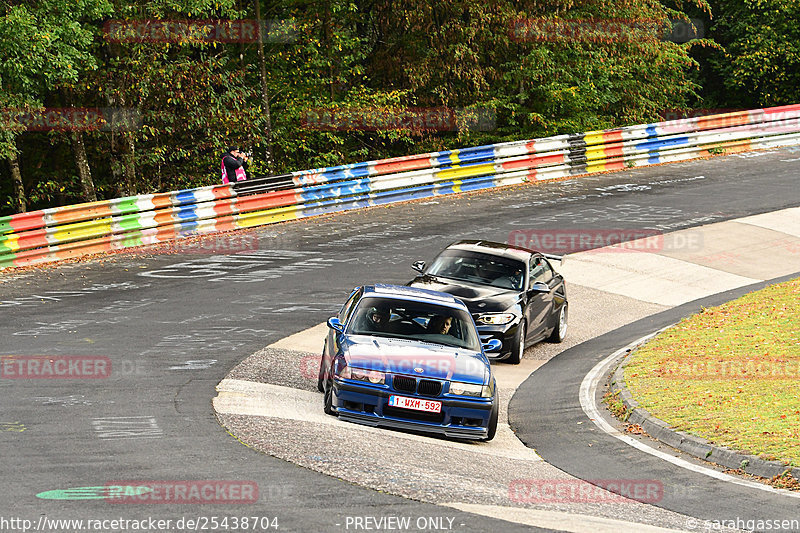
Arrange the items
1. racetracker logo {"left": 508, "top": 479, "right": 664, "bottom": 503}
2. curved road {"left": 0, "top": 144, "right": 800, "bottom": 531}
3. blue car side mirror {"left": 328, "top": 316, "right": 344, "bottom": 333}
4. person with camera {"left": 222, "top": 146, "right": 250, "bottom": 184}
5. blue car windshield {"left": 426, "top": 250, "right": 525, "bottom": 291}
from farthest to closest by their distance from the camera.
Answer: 1. person with camera {"left": 222, "top": 146, "right": 250, "bottom": 184}
2. blue car windshield {"left": 426, "top": 250, "right": 525, "bottom": 291}
3. blue car side mirror {"left": 328, "top": 316, "right": 344, "bottom": 333}
4. racetracker logo {"left": 508, "top": 479, "right": 664, "bottom": 503}
5. curved road {"left": 0, "top": 144, "right": 800, "bottom": 531}

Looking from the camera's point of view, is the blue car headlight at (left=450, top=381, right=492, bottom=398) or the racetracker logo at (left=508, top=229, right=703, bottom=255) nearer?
the blue car headlight at (left=450, top=381, right=492, bottom=398)

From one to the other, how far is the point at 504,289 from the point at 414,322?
4155 mm

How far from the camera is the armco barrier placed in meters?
22.2

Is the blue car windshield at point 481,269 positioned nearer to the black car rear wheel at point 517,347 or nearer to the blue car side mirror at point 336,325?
the black car rear wheel at point 517,347

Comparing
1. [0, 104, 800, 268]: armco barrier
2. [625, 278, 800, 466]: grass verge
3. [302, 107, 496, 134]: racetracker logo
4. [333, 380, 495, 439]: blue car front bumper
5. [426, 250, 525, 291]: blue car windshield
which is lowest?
[625, 278, 800, 466]: grass verge

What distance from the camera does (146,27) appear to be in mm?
27500

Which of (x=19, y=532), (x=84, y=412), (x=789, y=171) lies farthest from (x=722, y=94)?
(x=19, y=532)

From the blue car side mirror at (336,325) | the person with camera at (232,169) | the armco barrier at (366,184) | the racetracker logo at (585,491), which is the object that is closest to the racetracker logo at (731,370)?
the racetracker logo at (585,491)

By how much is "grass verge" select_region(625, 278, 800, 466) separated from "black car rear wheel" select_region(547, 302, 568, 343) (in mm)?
1612

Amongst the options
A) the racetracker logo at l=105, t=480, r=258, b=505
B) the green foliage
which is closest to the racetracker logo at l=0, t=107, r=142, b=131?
the green foliage

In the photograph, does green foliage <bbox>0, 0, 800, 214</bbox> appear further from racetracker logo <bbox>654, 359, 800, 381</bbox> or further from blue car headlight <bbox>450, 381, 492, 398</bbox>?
blue car headlight <bbox>450, 381, 492, 398</bbox>

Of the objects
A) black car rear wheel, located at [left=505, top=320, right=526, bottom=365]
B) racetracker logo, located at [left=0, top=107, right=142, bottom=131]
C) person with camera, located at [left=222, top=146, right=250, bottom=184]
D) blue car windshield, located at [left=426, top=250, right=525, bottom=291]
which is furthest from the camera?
racetracker logo, located at [left=0, top=107, right=142, bottom=131]

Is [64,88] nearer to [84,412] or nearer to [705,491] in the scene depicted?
[84,412]

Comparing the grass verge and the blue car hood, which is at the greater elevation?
the blue car hood
